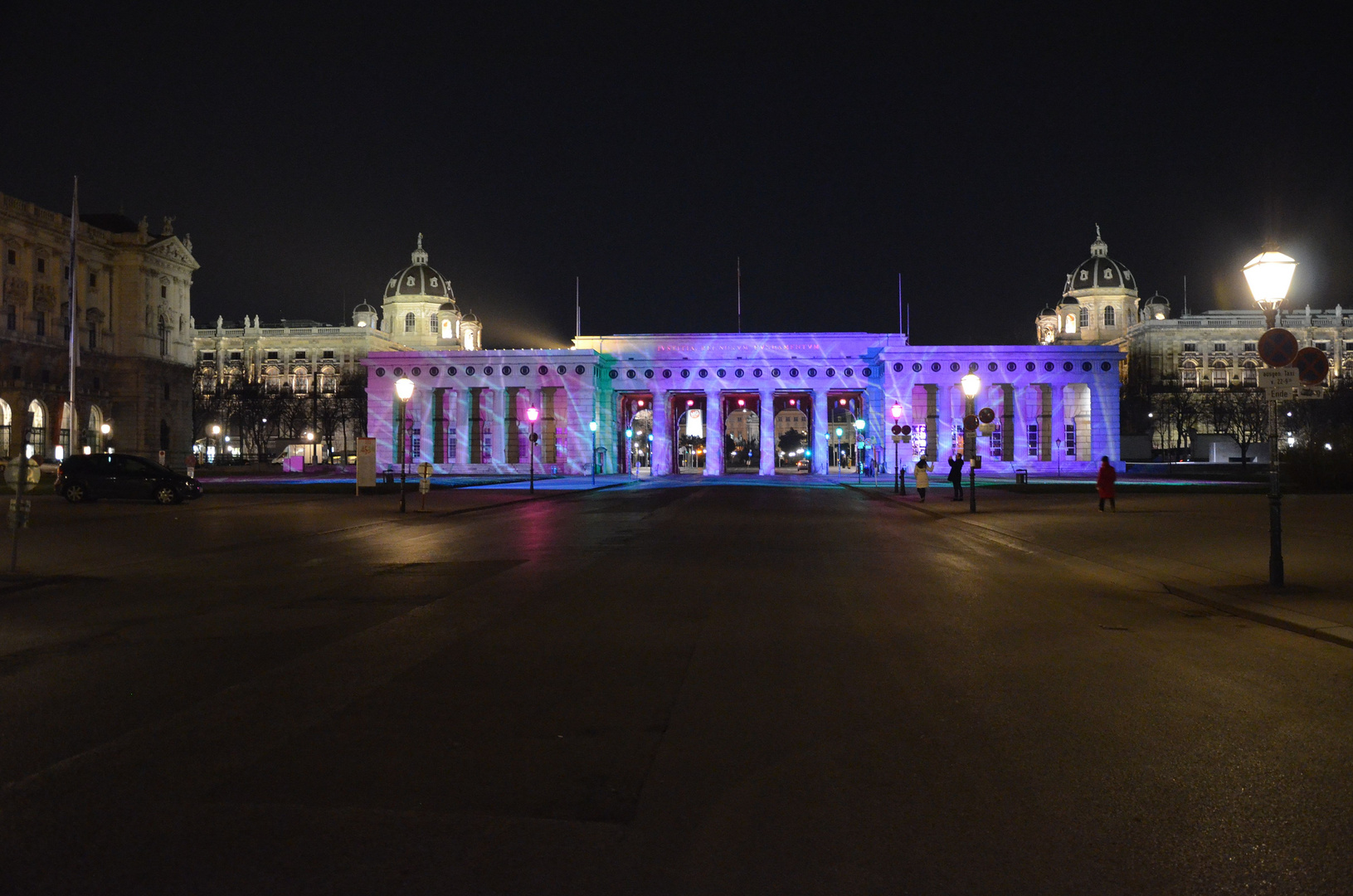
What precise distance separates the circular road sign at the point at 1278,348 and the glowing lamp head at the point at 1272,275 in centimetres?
63

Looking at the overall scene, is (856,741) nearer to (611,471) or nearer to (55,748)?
(55,748)

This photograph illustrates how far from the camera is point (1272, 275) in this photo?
13.6 metres

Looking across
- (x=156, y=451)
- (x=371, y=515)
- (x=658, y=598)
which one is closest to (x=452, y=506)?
(x=371, y=515)

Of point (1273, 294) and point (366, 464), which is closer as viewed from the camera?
point (1273, 294)

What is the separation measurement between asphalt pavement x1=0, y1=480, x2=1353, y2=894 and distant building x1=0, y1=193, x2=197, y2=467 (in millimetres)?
61607

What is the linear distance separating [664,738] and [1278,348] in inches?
406

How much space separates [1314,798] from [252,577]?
528 inches

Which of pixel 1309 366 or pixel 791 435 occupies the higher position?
pixel 791 435

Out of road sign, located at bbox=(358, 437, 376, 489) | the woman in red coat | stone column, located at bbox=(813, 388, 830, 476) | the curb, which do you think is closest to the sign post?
road sign, located at bbox=(358, 437, 376, 489)

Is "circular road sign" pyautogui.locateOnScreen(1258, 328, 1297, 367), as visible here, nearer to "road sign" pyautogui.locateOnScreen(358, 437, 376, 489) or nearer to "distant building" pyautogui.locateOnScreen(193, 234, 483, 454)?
"road sign" pyautogui.locateOnScreen(358, 437, 376, 489)

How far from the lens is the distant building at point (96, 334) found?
69.9m

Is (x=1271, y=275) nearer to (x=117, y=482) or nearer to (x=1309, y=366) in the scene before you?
(x=1309, y=366)

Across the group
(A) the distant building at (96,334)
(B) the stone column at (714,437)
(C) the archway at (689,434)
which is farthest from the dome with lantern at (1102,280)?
(A) the distant building at (96,334)

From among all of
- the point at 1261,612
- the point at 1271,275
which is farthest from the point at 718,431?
the point at 1261,612
